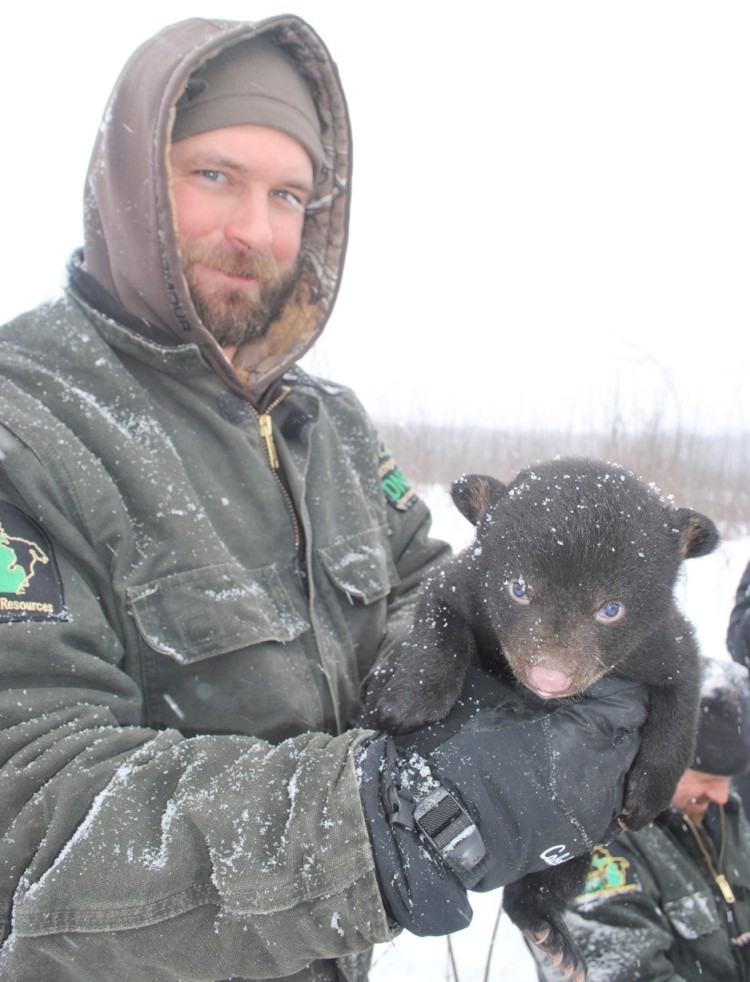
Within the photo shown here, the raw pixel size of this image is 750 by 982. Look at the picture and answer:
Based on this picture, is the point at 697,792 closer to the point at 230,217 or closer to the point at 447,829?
the point at 447,829

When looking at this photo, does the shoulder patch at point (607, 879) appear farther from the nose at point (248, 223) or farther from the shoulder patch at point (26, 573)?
the nose at point (248, 223)

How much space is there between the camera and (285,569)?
7.01 ft

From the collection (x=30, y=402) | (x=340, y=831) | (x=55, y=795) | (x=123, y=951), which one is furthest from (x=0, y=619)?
(x=340, y=831)

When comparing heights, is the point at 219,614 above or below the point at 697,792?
above

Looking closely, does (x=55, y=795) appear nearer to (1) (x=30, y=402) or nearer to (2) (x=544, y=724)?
(1) (x=30, y=402)

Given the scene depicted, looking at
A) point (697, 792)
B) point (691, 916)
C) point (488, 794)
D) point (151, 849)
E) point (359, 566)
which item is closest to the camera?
point (151, 849)

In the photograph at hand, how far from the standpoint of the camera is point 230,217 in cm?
238

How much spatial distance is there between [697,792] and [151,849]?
110 inches

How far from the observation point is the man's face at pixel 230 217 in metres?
2.35

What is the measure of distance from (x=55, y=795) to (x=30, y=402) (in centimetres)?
89

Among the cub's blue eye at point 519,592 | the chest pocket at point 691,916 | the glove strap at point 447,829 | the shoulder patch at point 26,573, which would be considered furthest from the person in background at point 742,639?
the shoulder patch at point 26,573

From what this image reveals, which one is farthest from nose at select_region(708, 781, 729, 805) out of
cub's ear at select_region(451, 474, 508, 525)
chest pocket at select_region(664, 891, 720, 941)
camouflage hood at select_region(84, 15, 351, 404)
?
camouflage hood at select_region(84, 15, 351, 404)

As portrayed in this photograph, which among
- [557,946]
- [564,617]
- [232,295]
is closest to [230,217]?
[232,295]

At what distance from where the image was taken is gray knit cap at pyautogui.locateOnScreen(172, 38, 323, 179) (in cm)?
236
